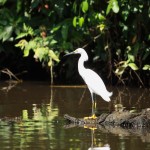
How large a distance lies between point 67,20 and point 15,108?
11.3 ft

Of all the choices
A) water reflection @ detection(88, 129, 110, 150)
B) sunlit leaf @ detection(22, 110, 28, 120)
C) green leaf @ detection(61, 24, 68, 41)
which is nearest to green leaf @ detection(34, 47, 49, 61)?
green leaf @ detection(61, 24, 68, 41)

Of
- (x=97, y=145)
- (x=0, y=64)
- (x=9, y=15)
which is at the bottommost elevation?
(x=97, y=145)

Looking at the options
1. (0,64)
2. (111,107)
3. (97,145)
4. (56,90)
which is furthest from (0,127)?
(0,64)

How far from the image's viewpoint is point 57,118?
33.8ft

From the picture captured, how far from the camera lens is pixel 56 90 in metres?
14.6

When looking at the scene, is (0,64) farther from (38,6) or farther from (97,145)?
(97,145)

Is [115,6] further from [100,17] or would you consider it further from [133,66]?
[133,66]

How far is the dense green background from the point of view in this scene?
1426cm

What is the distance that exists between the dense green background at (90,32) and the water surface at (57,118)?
26.1 inches

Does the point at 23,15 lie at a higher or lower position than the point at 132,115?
higher

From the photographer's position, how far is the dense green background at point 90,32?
14.3m

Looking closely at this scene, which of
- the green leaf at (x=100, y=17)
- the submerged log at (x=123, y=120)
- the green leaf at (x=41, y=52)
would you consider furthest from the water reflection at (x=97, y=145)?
the green leaf at (x=41, y=52)

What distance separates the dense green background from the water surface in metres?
0.66

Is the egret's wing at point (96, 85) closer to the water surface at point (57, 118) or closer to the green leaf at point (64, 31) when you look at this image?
the water surface at point (57, 118)
